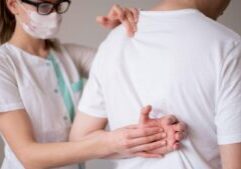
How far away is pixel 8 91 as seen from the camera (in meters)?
1.16

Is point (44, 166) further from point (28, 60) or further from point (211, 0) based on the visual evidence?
point (211, 0)

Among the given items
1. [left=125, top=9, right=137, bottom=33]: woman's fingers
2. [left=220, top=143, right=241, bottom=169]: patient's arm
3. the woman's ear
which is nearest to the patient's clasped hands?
[left=220, top=143, right=241, bottom=169]: patient's arm

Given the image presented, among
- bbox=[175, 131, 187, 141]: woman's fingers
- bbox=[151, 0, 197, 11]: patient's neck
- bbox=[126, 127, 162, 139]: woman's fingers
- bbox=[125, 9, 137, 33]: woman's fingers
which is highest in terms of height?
bbox=[151, 0, 197, 11]: patient's neck

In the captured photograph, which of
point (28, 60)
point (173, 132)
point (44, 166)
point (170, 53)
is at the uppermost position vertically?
point (170, 53)

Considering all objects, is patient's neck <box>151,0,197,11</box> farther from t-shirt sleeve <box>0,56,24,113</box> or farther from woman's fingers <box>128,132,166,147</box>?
t-shirt sleeve <box>0,56,24,113</box>

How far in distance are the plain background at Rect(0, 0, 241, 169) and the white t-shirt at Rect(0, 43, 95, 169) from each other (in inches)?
32.4

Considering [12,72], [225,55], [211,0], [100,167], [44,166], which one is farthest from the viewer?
[100,167]

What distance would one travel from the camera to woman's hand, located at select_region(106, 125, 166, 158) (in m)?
0.85

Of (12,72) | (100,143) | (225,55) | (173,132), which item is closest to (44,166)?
(100,143)

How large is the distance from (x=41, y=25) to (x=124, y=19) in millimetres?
483

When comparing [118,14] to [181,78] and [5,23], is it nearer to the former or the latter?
[181,78]

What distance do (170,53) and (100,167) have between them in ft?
4.50

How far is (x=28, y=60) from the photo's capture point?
129 centimetres

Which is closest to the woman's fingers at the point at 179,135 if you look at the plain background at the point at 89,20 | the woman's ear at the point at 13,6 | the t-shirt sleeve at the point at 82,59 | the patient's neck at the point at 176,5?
the patient's neck at the point at 176,5
